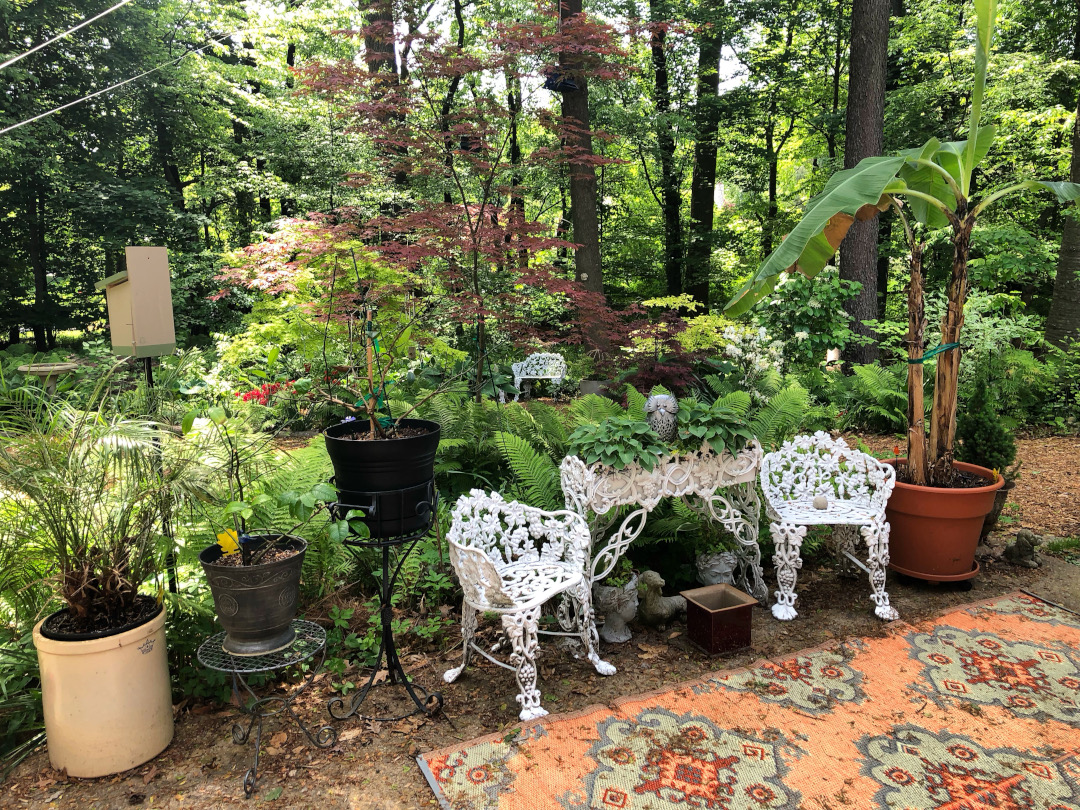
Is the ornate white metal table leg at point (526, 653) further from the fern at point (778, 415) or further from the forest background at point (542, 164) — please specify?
the forest background at point (542, 164)

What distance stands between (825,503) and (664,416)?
37.2 inches

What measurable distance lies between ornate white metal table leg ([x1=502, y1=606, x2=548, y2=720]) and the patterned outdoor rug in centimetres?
6

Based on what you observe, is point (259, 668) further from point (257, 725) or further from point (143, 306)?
point (143, 306)

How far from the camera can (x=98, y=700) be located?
6.43ft

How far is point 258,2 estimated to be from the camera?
40.4 ft

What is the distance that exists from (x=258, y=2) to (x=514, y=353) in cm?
984

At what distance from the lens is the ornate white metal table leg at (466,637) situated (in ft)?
8.11

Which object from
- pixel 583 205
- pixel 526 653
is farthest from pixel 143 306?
pixel 583 205

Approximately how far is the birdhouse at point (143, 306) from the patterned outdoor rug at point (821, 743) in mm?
2341

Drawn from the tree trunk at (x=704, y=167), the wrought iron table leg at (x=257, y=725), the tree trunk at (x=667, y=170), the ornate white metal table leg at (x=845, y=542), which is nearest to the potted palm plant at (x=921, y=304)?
the ornate white metal table leg at (x=845, y=542)

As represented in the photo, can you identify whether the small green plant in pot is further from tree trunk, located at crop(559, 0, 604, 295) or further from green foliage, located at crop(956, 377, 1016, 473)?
tree trunk, located at crop(559, 0, 604, 295)

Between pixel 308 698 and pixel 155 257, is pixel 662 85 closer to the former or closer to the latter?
pixel 155 257

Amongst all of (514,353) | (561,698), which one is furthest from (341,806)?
(514,353)

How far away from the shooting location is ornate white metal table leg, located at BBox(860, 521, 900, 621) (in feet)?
9.77
